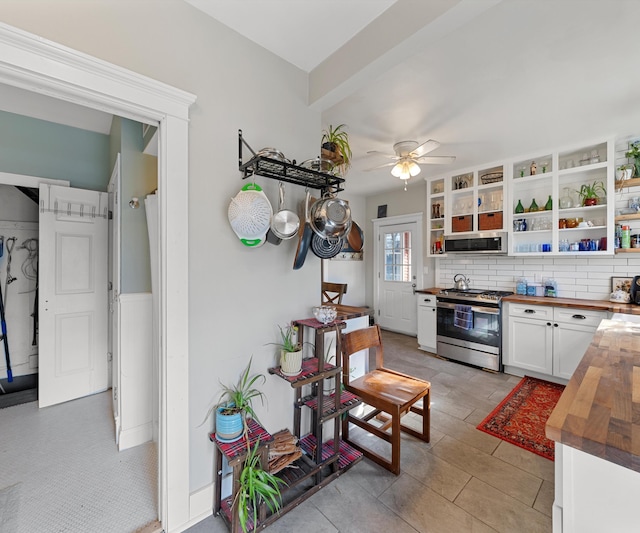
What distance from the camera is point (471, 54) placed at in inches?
70.1

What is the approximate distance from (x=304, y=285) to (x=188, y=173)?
96cm

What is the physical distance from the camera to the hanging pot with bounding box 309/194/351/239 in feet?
5.29

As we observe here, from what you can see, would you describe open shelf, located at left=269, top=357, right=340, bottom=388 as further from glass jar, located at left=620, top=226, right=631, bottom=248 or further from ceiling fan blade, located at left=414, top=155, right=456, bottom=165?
glass jar, located at left=620, top=226, right=631, bottom=248

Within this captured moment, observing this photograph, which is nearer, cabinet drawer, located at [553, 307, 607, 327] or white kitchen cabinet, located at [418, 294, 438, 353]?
cabinet drawer, located at [553, 307, 607, 327]

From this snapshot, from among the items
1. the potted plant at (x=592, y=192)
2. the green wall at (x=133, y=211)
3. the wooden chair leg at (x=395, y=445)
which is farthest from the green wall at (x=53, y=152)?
the potted plant at (x=592, y=192)

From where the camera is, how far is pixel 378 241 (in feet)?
18.4

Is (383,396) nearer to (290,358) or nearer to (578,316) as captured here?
(290,358)

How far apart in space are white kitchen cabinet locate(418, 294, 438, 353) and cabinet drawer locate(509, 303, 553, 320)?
94cm

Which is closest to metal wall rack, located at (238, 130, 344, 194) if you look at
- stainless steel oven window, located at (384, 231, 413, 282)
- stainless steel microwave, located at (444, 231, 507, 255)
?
stainless steel microwave, located at (444, 231, 507, 255)

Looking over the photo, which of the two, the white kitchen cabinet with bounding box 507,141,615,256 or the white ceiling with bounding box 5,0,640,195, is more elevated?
the white ceiling with bounding box 5,0,640,195

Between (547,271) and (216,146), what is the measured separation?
410cm

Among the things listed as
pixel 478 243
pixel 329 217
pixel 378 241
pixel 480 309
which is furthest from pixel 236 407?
pixel 378 241

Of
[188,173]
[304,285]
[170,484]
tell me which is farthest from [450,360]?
[188,173]

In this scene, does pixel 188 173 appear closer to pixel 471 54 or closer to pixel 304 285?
pixel 304 285
